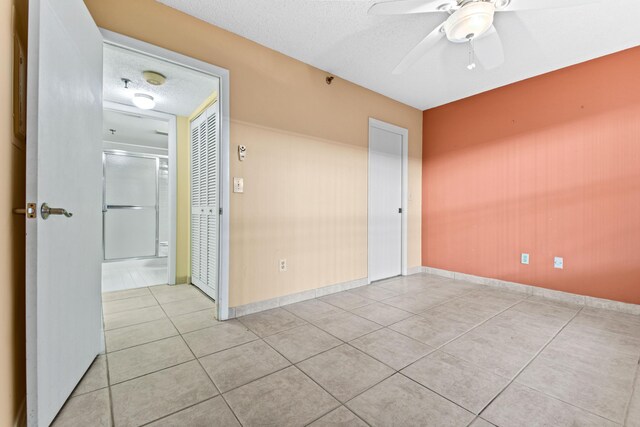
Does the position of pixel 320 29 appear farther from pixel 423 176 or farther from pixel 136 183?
pixel 136 183

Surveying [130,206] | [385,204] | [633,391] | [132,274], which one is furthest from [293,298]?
[130,206]

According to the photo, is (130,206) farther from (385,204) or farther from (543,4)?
(543,4)

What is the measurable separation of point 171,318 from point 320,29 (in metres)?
2.85

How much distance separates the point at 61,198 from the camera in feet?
4.28

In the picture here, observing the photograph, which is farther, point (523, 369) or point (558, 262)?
point (558, 262)

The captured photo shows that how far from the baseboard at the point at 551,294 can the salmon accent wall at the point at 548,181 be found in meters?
0.06

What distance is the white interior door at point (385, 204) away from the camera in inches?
143

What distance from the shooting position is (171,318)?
8.06 feet

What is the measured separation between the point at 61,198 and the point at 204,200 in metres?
1.87

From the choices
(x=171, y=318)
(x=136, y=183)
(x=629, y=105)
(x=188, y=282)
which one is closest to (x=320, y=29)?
(x=171, y=318)

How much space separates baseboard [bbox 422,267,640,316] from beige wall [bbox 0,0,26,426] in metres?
4.23

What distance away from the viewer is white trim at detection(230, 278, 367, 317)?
2.50 metres

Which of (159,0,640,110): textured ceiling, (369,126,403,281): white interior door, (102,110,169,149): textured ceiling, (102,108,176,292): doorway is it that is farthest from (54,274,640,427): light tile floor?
(102,108,176,292): doorway

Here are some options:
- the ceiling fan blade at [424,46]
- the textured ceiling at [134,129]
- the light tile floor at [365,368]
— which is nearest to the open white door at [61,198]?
the light tile floor at [365,368]
